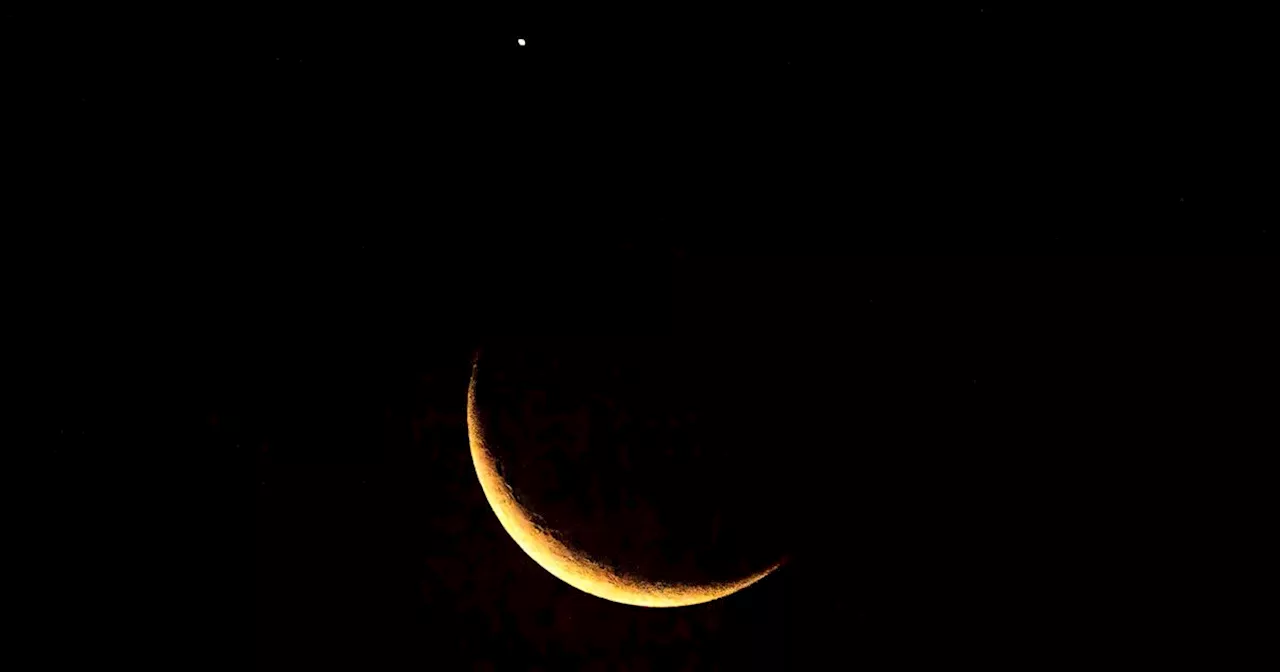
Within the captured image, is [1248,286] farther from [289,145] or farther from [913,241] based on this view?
[289,145]

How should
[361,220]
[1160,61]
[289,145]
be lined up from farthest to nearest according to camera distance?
[361,220] < [289,145] < [1160,61]

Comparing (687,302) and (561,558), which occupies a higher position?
(687,302)

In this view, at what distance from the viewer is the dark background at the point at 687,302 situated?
1.14 metres

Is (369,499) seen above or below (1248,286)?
below

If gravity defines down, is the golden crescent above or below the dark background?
below

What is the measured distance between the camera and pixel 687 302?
132 cm

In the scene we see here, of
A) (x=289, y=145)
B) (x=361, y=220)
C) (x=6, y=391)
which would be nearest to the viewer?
(x=6, y=391)

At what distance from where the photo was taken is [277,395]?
1561 millimetres

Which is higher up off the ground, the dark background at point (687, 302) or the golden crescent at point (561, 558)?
the dark background at point (687, 302)

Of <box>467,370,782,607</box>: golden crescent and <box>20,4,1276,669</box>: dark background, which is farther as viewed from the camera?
<box>467,370,782,607</box>: golden crescent

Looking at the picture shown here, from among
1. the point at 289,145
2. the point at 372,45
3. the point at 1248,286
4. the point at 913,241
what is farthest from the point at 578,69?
the point at 1248,286

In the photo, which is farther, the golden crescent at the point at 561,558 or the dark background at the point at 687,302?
the golden crescent at the point at 561,558

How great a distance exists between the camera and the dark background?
1144 mm

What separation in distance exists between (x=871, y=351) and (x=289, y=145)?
101cm
